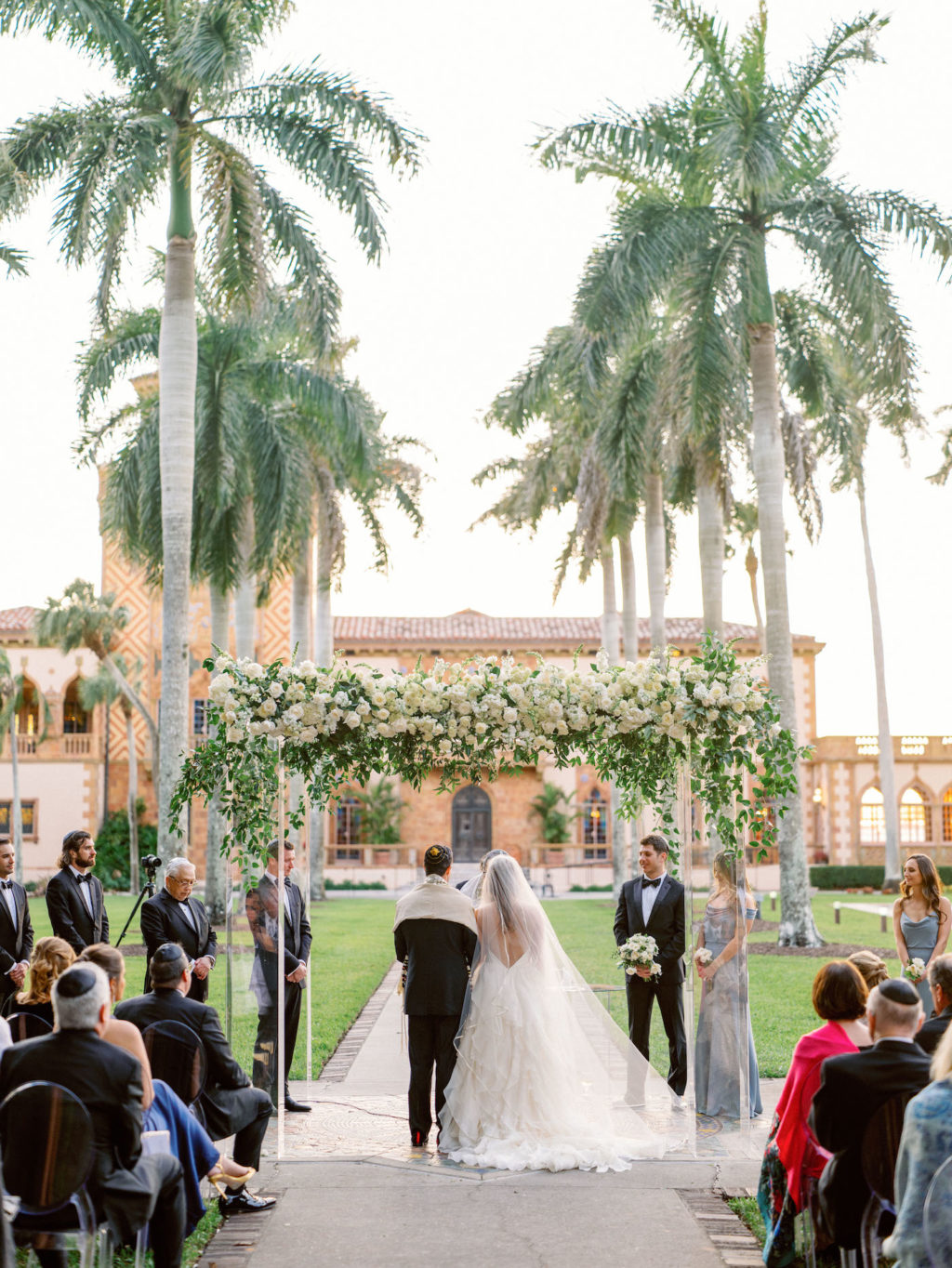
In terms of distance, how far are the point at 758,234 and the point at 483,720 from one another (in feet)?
43.6

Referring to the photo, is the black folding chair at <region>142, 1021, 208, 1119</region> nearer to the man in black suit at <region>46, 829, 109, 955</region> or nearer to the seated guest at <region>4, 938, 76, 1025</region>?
the seated guest at <region>4, 938, 76, 1025</region>

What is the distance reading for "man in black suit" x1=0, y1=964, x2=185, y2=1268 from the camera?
15.3 ft

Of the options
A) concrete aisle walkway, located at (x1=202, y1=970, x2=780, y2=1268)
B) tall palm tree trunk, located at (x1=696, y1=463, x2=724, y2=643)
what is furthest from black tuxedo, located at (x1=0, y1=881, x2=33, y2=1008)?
tall palm tree trunk, located at (x1=696, y1=463, x2=724, y2=643)

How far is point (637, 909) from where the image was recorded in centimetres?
898

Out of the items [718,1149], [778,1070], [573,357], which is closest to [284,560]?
[573,357]

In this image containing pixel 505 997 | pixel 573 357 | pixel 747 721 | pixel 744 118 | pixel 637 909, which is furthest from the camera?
pixel 573 357

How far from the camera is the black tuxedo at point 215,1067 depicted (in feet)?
19.5

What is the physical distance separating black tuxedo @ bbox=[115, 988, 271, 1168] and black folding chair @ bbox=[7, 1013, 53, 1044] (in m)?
0.49

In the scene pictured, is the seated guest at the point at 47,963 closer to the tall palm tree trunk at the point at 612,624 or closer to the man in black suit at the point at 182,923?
the man in black suit at the point at 182,923

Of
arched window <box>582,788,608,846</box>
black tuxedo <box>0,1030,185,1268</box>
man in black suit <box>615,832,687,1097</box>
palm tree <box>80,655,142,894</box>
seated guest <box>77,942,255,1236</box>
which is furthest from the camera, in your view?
arched window <box>582,788,608,846</box>

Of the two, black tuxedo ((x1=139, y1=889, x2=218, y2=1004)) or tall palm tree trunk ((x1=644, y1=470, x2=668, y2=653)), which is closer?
black tuxedo ((x1=139, y1=889, x2=218, y2=1004))

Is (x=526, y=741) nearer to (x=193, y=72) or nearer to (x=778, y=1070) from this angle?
(x=778, y=1070)

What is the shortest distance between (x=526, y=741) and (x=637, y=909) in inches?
62.0

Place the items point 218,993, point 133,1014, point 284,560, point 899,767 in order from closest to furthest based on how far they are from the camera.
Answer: point 133,1014 → point 218,993 → point 284,560 → point 899,767
